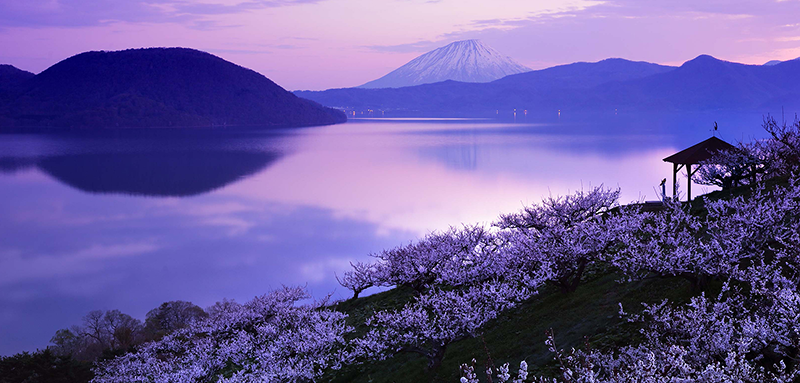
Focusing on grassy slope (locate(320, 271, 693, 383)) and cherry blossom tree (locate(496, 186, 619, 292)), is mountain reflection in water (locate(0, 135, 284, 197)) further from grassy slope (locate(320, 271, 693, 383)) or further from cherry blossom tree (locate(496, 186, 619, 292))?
grassy slope (locate(320, 271, 693, 383))

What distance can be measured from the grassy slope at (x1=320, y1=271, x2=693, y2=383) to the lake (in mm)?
25199

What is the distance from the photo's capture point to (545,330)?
13609 millimetres

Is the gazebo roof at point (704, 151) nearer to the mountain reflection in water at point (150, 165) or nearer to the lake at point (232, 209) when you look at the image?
the lake at point (232, 209)

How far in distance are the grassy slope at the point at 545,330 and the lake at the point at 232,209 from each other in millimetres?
25199

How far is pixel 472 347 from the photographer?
17250 mm

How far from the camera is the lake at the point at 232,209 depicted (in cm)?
5009

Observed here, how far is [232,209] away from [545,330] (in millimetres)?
74468

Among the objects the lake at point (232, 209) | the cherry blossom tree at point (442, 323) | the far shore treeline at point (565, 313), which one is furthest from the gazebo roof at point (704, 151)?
the lake at point (232, 209)

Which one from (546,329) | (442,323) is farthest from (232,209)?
(546,329)

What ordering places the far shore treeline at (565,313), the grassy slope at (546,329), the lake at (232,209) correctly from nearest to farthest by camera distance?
the far shore treeline at (565,313) → the grassy slope at (546,329) → the lake at (232,209)

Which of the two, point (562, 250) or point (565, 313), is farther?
point (562, 250)

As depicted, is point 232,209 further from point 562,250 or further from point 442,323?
point 442,323

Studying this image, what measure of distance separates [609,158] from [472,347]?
10869 centimetres

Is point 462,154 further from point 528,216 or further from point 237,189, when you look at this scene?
point 528,216
